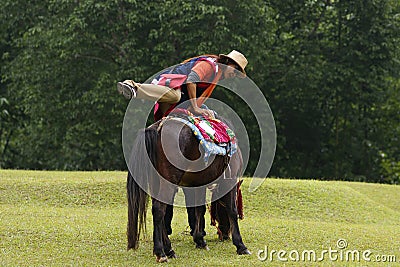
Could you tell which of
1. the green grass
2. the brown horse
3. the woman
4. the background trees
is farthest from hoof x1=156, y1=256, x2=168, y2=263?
the background trees

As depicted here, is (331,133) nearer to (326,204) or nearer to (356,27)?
(356,27)

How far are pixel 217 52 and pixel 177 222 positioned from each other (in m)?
10.2

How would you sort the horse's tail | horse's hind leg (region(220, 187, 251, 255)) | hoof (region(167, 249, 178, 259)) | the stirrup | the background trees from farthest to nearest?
the background trees, horse's hind leg (region(220, 187, 251, 255)), hoof (region(167, 249, 178, 259)), the horse's tail, the stirrup

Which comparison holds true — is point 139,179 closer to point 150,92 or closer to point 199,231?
point 150,92

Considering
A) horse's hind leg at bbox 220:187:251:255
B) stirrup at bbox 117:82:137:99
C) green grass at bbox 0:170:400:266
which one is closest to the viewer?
stirrup at bbox 117:82:137:99

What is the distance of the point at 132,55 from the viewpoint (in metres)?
21.3

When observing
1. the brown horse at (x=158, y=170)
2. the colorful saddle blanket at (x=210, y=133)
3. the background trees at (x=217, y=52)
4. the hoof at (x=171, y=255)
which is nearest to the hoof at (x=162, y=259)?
the brown horse at (x=158, y=170)

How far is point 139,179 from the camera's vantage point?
23.2 ft

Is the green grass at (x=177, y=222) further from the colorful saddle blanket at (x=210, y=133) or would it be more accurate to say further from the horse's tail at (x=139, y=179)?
the colorful saddle blanket at (x=210, y=133)

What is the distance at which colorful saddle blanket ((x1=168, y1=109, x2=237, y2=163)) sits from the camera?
7.28 m

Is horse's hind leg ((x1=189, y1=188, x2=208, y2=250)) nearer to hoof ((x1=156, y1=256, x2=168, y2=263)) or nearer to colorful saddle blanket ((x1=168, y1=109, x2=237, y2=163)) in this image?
colorful saddle blanket ((x1=168, y1=109, x2=237, y2=163))

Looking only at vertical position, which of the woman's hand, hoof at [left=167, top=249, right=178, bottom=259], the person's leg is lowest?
hoof at [left=167, top=249, right=178, bottom=259]

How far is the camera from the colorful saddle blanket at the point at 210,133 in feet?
23.9

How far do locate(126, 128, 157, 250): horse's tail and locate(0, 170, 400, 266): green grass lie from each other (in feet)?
1.31
